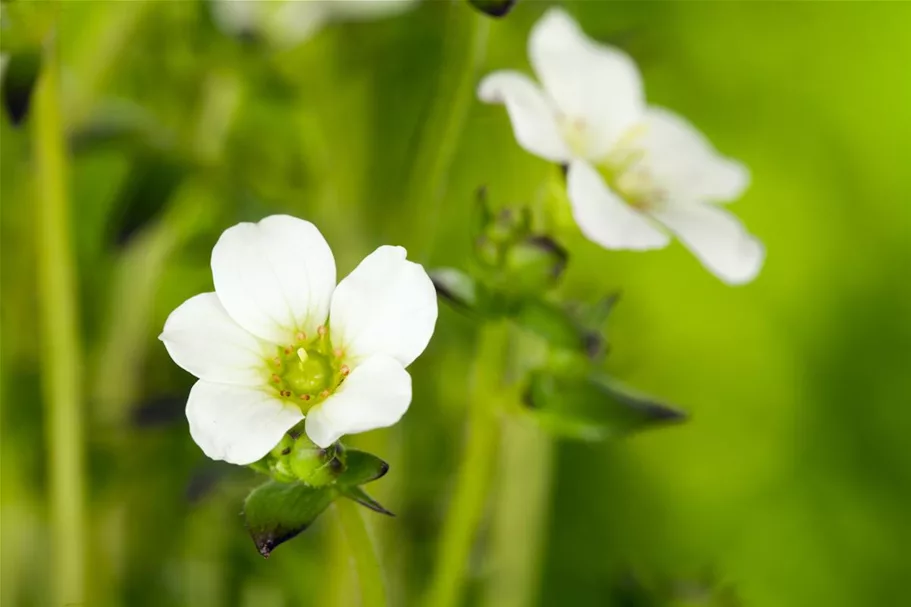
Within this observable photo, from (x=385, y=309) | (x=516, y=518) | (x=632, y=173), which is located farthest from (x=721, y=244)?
(x=516, y=518)

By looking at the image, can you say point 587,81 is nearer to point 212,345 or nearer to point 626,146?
point 626,146

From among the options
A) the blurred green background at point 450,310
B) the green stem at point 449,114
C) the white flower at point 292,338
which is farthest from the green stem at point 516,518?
the white flower at point 292,338

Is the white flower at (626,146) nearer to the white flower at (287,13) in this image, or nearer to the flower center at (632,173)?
the flower center at (632,173)

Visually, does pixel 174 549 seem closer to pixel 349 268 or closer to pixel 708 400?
pixel 349 268

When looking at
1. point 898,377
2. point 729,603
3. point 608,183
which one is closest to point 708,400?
point 898,377

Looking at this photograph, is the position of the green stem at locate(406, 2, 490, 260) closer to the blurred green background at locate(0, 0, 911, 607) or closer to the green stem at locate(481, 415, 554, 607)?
the blurred green background at locate(0, 0, 911, 607)

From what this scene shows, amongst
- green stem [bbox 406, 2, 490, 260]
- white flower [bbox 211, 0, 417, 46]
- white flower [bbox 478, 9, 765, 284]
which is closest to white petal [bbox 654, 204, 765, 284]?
white flower [bbox 478, 9, 765, 284]
